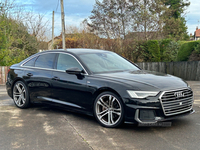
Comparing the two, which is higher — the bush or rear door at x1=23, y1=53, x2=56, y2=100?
the bush

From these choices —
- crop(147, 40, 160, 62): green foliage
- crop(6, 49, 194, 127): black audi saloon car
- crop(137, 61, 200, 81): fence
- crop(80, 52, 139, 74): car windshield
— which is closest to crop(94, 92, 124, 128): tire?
crop(6, 49, 194, 127): black audi saloon car

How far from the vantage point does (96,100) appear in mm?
4680

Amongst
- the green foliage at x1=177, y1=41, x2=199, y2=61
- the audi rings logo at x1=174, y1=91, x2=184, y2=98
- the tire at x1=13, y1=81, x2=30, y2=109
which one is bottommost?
the tire at x1=13, y1=81, x2=30, y2=109

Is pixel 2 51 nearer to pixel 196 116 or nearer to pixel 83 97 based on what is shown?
pixel 83 97

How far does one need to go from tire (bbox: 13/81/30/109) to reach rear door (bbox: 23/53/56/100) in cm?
22

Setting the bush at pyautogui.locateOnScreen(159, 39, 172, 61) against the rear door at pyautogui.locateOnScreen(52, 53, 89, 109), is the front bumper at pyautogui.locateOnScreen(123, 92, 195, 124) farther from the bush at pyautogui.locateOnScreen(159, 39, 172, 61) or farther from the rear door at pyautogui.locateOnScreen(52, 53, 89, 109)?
the bush at pyautogui.locateOnScreen(159, 39, 172, 61)

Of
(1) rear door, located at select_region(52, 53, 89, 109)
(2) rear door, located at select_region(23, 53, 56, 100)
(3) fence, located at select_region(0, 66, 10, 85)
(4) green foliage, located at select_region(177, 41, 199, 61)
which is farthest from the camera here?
(4) green foliage, located at select_region(177, 41, 199, 61)

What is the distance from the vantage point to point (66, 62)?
18.4 ft

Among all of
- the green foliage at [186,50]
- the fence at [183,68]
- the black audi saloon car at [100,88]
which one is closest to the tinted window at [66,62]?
the black audi saloon car at [100,88]

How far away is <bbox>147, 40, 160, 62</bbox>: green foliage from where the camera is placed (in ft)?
58.5

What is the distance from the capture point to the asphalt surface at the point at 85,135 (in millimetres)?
3668

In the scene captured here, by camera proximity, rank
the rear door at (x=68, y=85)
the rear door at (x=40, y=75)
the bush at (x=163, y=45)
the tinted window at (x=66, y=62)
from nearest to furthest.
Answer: the rear door at (x=68, y=85) → the tinted window at (x=66, y=62) → the rear door at (x=40, y=75) → the bush at (x=163, y=45)

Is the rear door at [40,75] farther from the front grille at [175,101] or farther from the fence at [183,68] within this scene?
the fence at [183,68]

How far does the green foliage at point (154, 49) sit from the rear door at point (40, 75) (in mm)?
12805
